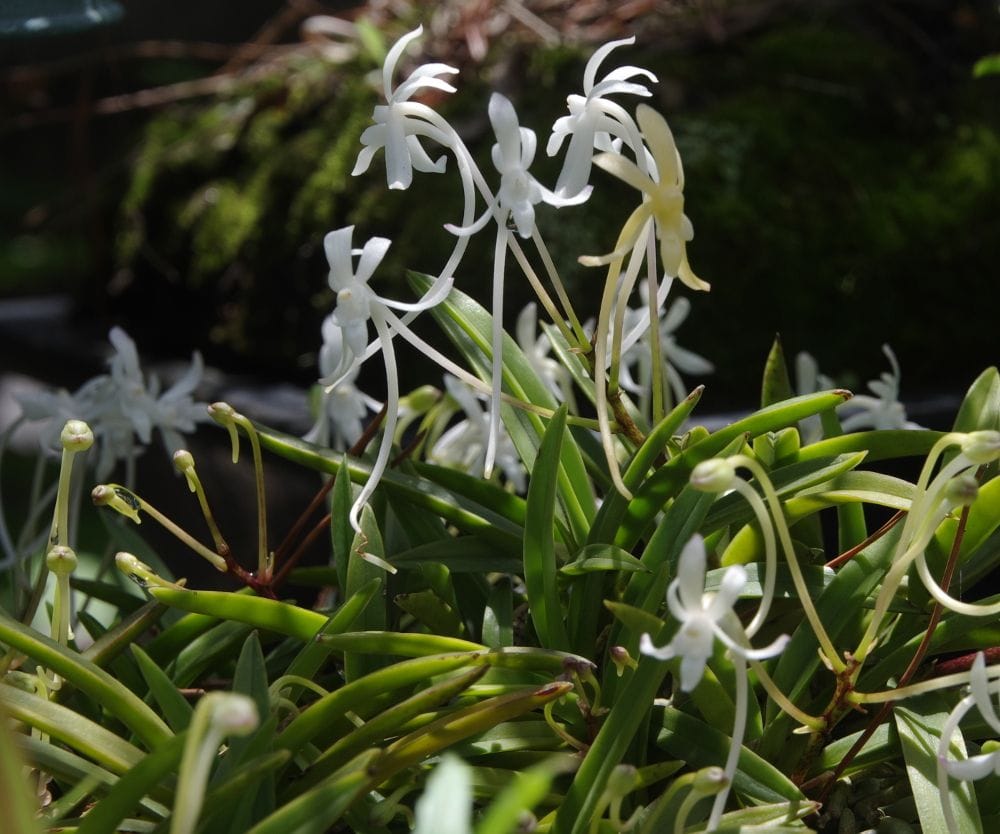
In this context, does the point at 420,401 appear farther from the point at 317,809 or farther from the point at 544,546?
the point at 317,809

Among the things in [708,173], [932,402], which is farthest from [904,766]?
[708,173]

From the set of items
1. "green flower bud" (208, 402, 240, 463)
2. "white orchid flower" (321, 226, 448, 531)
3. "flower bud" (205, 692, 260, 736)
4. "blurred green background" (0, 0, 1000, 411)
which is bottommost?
"blurred green background" (0, 0, 1000, 411)

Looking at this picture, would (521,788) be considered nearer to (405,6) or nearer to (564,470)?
(564,470)

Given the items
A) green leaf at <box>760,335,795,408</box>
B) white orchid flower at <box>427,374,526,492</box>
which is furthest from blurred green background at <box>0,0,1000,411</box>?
green leaf at <box>760,335,795,408</box>

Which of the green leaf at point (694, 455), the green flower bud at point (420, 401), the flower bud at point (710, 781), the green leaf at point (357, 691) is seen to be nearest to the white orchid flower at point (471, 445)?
the green flower bud at point (420, 401)

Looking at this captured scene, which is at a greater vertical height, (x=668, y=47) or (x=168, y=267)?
(x=668, y=47)

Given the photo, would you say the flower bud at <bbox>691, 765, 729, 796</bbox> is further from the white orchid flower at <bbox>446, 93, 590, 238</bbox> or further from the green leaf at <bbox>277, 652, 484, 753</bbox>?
the white orchid flower at <bbox>446, 93, 590, 238</bbox>

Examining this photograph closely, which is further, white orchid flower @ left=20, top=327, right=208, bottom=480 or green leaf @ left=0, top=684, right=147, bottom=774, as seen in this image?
white orchid flower @ left=20, top=327, right=208, bottom=480

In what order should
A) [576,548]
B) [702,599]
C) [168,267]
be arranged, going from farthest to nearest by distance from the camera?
[168,267], [576,548], [702,599]

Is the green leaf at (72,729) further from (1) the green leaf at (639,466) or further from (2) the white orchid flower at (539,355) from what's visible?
(2) the white orchid flower at (539,355)
